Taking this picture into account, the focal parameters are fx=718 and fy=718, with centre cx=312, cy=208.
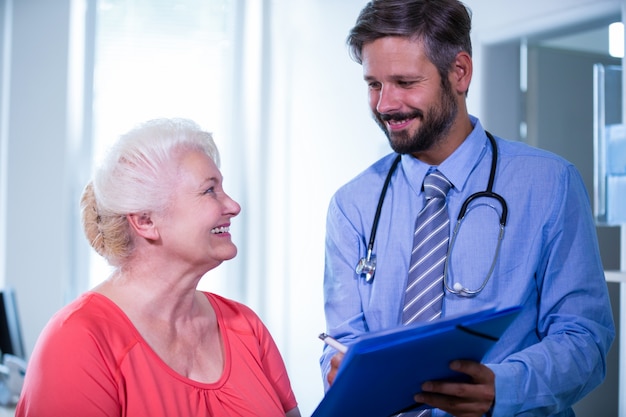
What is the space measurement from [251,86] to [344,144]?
973 millimetres

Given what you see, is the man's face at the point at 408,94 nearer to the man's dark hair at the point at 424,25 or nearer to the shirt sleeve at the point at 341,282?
the man's dark hair at the point at 424,25

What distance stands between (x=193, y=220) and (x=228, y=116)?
110 inches

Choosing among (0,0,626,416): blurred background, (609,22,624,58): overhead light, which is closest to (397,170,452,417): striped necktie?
(609,22,624,58): overhead light

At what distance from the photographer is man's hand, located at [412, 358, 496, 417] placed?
1.30m

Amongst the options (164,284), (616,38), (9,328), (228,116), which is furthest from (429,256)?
(228,116)

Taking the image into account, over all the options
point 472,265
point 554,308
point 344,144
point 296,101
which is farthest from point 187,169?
point 296,101

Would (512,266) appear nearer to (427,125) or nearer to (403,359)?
(427,125)

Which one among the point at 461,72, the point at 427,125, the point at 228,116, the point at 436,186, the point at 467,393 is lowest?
the point at 467,393

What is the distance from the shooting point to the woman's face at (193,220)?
5.19 feet

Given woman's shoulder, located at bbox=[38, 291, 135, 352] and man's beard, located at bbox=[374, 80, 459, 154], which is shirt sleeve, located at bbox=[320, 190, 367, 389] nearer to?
man's beard, located at bbox=[374, 80, 459, 154]

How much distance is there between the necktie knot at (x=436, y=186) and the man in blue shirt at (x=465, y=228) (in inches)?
0.6

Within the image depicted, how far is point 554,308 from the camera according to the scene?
1.55 meters

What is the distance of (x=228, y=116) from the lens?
14.2 ft

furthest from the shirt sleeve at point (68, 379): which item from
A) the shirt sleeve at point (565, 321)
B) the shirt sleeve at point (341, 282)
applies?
the shirt sleeve at point (565, 321)
